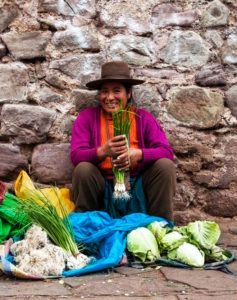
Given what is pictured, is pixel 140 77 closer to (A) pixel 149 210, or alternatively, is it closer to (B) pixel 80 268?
(A) pixel 149 210

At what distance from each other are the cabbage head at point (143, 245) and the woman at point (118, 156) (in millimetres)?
408

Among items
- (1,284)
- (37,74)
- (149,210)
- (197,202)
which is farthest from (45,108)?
(1,284)

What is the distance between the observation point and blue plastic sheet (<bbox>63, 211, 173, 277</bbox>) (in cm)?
297

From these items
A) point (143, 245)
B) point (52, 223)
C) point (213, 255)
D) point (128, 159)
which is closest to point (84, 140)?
point (128, 159)

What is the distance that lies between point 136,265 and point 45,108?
147 cm

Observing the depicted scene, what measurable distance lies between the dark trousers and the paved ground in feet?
2.03

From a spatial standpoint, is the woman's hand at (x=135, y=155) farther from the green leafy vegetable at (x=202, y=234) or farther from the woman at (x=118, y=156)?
the green leafy vegetable at (x=202, y=234)

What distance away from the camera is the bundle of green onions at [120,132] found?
3.45 meters

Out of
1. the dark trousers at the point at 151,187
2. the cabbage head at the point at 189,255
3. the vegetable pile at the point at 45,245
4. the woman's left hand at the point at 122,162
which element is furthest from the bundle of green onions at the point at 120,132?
the cabbage head at the point at 189,255

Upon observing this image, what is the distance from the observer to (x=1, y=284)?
2.69m

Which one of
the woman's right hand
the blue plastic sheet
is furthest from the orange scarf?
the blue plastic sheet

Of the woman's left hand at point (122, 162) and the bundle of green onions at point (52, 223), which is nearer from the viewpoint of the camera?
the bundle of green onions at point (52, 223)

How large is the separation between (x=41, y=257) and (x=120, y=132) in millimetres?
1027

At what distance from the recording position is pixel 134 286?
2656mm
